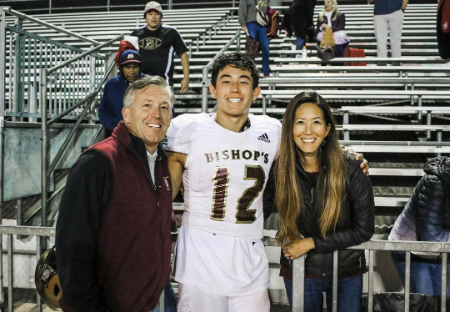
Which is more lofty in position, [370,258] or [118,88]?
[118,88]

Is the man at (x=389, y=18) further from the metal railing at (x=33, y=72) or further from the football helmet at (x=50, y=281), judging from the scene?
the football helmet at (x=50, y=281)

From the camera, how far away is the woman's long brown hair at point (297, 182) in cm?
224

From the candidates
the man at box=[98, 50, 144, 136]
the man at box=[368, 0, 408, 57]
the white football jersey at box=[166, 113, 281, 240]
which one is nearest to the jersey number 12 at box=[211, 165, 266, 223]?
the white football jersey at box=[166, 113, 281, 240]

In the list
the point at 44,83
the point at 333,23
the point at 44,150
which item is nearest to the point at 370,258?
the point at 44,150

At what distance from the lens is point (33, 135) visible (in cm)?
459

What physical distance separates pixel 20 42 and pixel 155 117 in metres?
3.66

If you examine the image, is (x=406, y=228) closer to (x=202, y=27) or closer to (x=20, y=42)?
(x=20, y=42)

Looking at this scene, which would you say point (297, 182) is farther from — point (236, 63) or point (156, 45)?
point (156, 45)

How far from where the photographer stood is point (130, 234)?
176cm

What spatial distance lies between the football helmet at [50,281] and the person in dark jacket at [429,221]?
222 centimetres

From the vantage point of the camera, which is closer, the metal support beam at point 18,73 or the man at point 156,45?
the metal support beam at point 18,73

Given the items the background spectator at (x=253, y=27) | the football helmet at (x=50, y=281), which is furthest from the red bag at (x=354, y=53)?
the football helmet at (x=50, y=281)

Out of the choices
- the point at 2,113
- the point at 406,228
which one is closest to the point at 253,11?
the point at 2,113

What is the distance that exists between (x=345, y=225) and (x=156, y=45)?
3760mm
